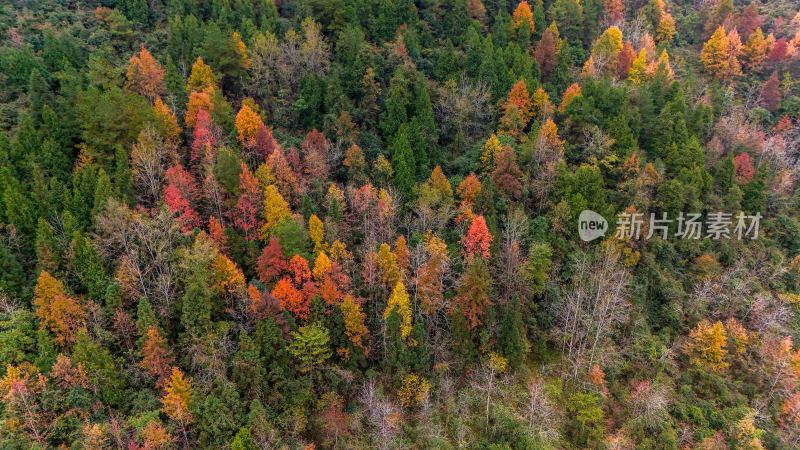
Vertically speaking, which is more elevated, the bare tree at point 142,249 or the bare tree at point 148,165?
the bare tree at point 148,165

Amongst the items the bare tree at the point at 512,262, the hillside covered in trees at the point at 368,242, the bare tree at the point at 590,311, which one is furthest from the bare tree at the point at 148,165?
the bare tree at the point at 590,311

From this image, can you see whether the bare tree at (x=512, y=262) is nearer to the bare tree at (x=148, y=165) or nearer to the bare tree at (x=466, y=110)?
the bare tree at (x=466, y=110)

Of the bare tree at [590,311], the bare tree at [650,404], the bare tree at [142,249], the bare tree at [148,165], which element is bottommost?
the bare tree at [650,404]

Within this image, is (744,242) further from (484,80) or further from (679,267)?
(484,80)

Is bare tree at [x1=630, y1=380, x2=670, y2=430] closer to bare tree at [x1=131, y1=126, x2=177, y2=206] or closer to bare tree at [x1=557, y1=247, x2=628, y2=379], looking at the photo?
bare tree at [x1=557, y1=247, x2=628, y2=379]

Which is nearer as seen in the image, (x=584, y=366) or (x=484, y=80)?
(x=584, y=366)

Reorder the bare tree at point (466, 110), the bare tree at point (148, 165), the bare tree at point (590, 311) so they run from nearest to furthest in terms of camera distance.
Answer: the bare tree at point (148, 165) < the bare tree at point (590, 311) < the bare tree at point (466, 110)

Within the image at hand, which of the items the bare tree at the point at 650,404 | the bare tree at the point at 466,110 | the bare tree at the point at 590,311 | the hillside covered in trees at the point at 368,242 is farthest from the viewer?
the bare tree at the point at 466,110

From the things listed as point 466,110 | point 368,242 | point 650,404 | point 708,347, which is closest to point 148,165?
point 368,242

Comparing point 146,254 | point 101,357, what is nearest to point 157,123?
point 146,254
